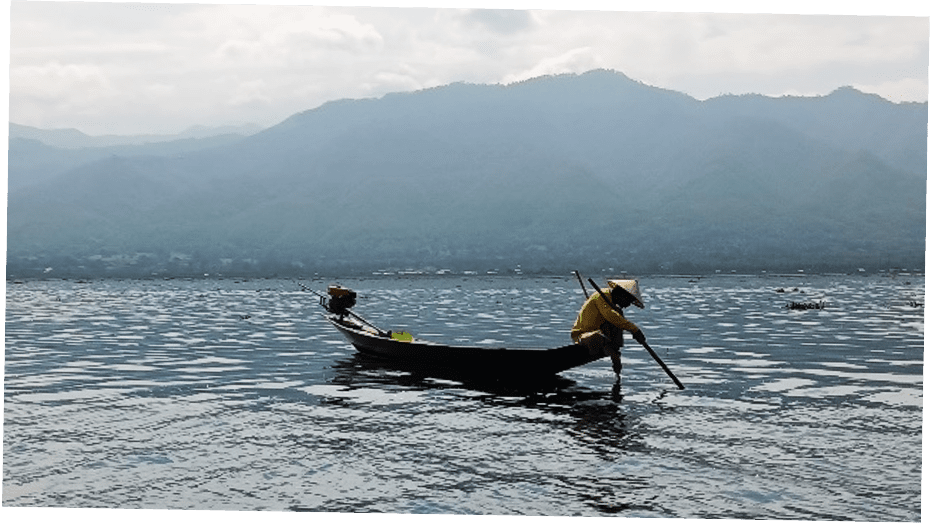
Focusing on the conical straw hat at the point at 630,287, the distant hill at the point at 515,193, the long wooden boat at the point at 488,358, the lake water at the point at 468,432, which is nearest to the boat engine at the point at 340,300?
the lake water at the point at 468,432

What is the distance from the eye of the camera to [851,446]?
12836 millimetres

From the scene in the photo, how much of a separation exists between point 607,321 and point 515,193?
78483 millimetres

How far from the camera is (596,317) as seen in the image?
59.5 ft

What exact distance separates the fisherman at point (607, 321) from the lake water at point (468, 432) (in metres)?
1.09

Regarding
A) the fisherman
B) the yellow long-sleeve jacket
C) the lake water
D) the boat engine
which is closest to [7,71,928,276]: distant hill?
the lake water

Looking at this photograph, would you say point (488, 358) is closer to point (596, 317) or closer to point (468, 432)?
point (596, 317)

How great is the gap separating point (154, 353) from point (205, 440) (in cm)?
1448

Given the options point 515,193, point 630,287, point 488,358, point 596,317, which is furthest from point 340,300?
point 515,193

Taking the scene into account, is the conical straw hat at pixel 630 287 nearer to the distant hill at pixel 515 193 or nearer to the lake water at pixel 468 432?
the lake water at pixel 468 432

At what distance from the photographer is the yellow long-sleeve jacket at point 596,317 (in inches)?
696

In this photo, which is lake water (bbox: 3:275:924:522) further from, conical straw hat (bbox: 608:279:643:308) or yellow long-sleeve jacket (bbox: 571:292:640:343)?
conical straw hat (bbox: 608:279:643:308)

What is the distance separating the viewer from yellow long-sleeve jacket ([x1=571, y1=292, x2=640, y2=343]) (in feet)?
58.0

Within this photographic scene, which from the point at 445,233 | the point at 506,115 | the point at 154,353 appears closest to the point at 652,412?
the point at 154,353

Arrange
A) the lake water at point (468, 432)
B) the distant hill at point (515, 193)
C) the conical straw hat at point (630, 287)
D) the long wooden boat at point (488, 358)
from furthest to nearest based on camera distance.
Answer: the distant hill at point (515, 193)
the long wooden boat at point (488, 358)
the conical straw hat at point (630, 287)
the lake water at point (468, 432)
